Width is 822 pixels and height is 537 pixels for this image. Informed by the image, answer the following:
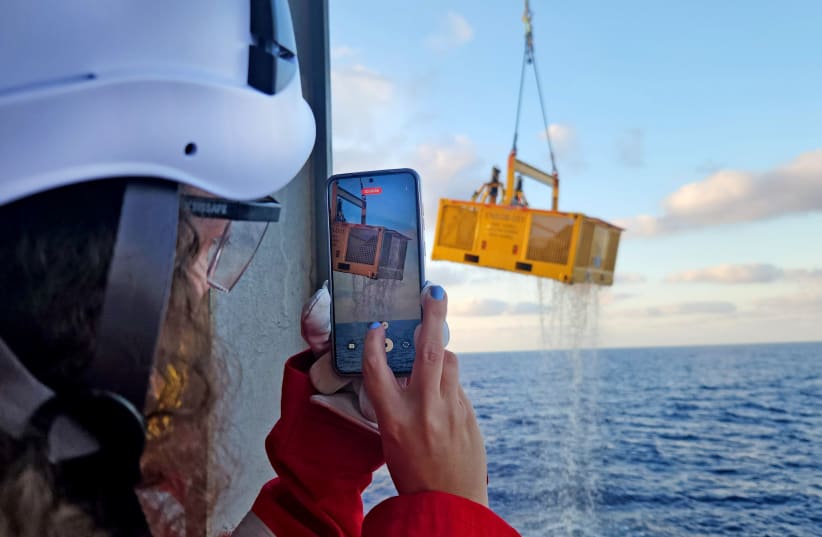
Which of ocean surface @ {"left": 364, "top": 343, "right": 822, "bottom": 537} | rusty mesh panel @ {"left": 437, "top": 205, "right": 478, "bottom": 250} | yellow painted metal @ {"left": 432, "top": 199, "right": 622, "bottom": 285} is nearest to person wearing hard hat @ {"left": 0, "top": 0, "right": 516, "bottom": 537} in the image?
ocean surface @ {"left": 364, "top": 343, "right": 822, "bottom": 537}

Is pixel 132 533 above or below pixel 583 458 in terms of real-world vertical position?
above

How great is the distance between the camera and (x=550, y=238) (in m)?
6.43

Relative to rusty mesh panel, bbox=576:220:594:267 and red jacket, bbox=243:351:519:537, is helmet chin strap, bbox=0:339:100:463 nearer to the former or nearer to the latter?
red jacket, bbox=243:351:519:537

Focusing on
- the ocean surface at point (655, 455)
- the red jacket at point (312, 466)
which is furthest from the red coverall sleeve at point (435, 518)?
the ocean surface at point (655, 455)

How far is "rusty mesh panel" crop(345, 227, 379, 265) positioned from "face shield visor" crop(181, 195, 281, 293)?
0.12 meters

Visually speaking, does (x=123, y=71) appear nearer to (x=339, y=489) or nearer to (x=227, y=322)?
(x=339, y=489)

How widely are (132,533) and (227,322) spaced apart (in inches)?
36.3

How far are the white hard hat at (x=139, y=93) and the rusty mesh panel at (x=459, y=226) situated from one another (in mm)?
6243

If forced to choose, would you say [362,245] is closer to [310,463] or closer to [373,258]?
[373,258]

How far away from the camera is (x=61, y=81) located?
46 centimetres

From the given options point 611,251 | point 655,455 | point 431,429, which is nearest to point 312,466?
point 431,429

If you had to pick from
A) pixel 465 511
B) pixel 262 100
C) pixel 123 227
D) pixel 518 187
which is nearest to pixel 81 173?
pixel 123 227

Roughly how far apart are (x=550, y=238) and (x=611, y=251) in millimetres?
1255

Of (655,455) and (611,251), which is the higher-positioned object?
(611,251)
